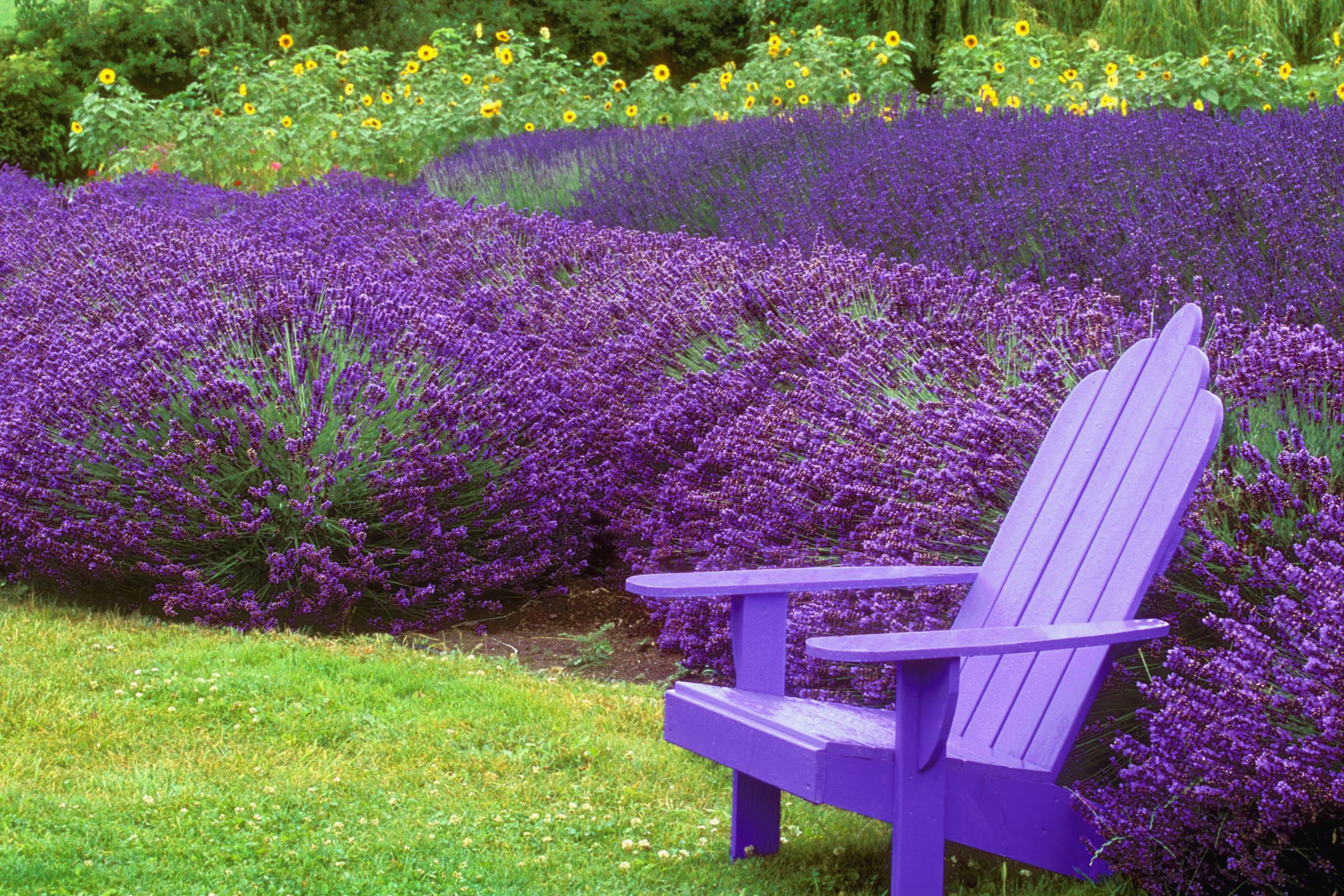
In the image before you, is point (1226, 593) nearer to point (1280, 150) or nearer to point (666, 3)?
point (1280, 150)

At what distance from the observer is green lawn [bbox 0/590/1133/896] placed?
2.57 meters

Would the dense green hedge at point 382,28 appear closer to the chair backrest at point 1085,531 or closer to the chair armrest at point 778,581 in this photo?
the chair backrest at point 1085,531

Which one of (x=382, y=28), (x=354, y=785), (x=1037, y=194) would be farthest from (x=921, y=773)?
(x=382, y=28)

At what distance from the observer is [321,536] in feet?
13.8

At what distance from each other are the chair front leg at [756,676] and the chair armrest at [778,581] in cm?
5

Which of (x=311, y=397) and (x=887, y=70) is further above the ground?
(x=887, y=70)

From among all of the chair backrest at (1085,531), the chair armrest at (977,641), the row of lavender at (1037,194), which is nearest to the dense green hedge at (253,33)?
the row of lavender at (1037,194)

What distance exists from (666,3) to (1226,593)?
64.5 ft

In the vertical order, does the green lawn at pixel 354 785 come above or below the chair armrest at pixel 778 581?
below

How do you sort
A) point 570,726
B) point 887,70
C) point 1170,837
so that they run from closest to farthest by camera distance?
point 1170,837
point 570,726
point 887,70

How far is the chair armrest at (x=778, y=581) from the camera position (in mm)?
2547

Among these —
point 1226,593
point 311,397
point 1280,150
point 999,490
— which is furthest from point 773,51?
point 1226,593

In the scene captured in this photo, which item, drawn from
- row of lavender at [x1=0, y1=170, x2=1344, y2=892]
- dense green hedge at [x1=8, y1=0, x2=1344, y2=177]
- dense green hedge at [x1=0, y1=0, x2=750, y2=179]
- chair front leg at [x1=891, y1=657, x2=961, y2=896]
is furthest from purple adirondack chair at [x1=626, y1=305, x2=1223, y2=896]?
dense green hedge at [x1=0, y1=0, x2=750, y2=179]

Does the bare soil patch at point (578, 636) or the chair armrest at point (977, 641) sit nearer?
the chair armrest at point (977, 641)
